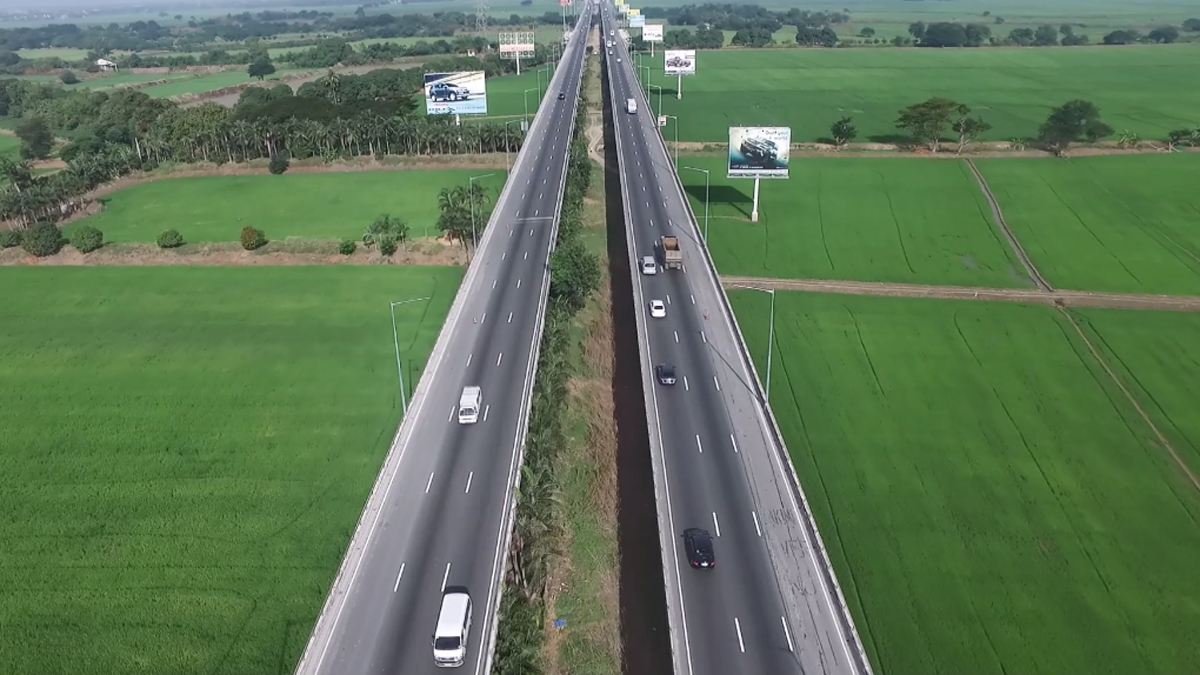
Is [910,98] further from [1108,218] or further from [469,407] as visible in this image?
[469,407]

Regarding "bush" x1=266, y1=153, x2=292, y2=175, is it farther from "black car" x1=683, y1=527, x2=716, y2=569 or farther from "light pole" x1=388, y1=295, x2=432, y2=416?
"black car" x1=683, y1=527, x2=716, y2=569

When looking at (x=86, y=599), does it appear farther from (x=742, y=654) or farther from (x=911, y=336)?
(x=911, y=336)

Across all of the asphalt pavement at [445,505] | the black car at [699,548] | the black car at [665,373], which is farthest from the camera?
the black car at [665,373]

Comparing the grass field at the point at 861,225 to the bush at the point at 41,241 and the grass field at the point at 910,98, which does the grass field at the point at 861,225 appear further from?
the bush at the point at 41,241

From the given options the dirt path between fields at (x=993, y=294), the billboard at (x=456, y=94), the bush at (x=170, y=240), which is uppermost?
the billboard at (x=456, y=94)

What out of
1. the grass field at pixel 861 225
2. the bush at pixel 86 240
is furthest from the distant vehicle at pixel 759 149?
the bush at pixel 86 240

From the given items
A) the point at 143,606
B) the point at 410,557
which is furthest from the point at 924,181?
the point at 143,606

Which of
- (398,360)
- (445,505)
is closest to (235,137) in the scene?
(398,360)
